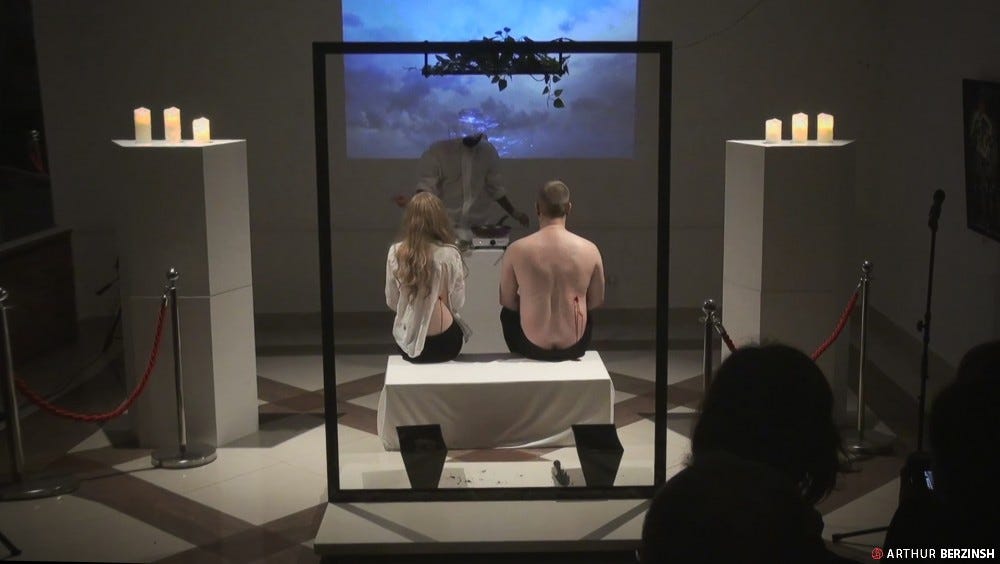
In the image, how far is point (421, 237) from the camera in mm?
6270

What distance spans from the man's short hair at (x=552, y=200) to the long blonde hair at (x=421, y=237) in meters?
0.50

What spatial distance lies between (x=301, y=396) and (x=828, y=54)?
5.09 meters

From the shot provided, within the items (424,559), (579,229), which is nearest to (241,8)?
(579,229)

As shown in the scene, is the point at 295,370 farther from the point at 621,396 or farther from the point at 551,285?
the point at 551,285

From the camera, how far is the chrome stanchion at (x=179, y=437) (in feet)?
21.0

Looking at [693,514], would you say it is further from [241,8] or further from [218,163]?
[241,8]

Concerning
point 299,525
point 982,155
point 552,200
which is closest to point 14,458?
point 299,525

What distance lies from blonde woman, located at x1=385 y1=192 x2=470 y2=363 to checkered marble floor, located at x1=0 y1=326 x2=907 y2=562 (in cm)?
63

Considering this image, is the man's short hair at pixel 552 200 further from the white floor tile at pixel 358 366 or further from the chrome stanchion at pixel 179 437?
the white floor tile at pixel 358 366

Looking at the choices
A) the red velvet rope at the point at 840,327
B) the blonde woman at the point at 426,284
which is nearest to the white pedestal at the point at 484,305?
the blonde woman at the point at 426,284

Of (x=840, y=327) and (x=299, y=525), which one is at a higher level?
(x=840, y=327)

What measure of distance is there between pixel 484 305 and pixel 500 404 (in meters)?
0.75

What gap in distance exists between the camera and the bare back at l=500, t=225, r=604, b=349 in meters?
6.41

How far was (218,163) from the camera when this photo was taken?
6.63 meters
